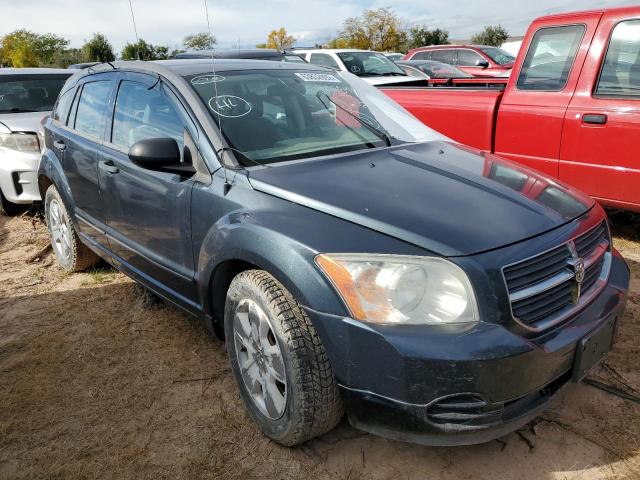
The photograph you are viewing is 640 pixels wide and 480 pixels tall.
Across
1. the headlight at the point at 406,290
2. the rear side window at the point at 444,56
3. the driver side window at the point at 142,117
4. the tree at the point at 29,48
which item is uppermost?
the tree at the point at 29,48

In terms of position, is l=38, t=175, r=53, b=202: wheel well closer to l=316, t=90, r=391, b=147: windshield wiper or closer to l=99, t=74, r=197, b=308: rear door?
l=99, t=74, r=197, b=308: rear door

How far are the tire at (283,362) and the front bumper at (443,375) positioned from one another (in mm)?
92

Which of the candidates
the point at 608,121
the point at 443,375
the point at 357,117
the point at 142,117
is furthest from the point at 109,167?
the point at 608,121

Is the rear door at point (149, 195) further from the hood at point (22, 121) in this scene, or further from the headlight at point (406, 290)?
the hood at point (22, 121)

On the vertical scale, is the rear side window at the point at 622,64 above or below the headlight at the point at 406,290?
above

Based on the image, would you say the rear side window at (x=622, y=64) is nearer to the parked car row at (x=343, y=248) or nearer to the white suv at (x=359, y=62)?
the parked car row at (x=343, y=248)

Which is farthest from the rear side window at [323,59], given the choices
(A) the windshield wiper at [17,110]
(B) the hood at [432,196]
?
(B) the hood at [432,196]

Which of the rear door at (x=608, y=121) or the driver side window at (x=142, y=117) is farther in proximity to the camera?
the rear door at (x=608, y=121)

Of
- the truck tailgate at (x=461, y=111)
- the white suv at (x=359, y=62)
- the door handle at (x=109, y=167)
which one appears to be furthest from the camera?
the white suv at (x=359, y=62)

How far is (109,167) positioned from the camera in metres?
3.32

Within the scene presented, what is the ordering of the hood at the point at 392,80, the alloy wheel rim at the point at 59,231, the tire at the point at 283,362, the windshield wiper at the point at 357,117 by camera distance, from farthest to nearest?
the hood at the point at 392,80 < the alloy wheel rim at the point at 59,231 < the windshield wiper at the point at 357,117 < the tire at the point at 283,362

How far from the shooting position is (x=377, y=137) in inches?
121

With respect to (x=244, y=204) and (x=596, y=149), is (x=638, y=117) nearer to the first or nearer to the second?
(x=596, y=149)

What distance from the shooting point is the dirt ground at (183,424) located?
225 cm
